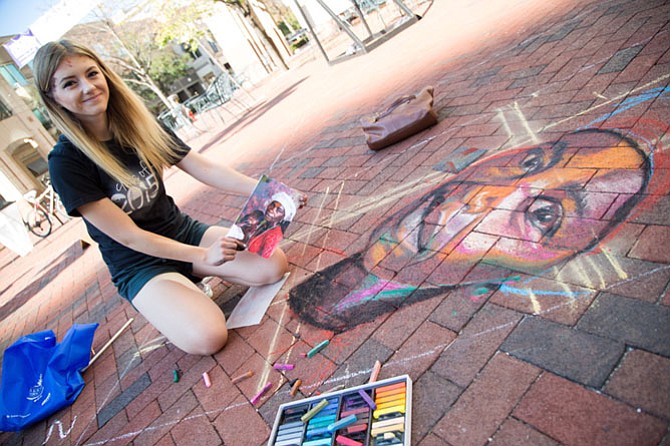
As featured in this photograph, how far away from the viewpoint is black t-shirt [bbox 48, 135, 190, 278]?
2301 millimetres

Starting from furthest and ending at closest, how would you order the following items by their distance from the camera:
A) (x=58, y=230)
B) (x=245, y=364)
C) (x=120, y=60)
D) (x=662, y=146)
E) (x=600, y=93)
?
(x=120, y=60) < (x=58, y=230) < (x=600, y=93) < (x=245, y=364) < (x=662, y=146)

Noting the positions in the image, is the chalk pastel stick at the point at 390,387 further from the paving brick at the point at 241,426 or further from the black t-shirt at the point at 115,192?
the black t-shirt at the point at 115,192

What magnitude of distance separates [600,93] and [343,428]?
8.86 feet

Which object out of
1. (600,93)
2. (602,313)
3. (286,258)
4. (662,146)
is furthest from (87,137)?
(600,93)

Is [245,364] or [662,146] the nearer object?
[662,146]

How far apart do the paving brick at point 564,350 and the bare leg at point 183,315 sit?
164cm

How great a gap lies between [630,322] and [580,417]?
16.2 inches

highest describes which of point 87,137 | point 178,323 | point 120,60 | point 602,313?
point 120,60

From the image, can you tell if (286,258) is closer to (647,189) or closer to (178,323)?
(178,323)

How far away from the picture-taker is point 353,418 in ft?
5.26

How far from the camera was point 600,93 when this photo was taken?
285cm

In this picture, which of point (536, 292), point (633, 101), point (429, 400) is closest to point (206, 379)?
point (429, 400)

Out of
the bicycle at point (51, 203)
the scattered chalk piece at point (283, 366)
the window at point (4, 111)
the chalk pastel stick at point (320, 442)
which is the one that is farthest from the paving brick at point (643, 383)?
the window at point (4, 111)

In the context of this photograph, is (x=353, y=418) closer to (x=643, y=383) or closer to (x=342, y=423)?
(x=342, y=423)
